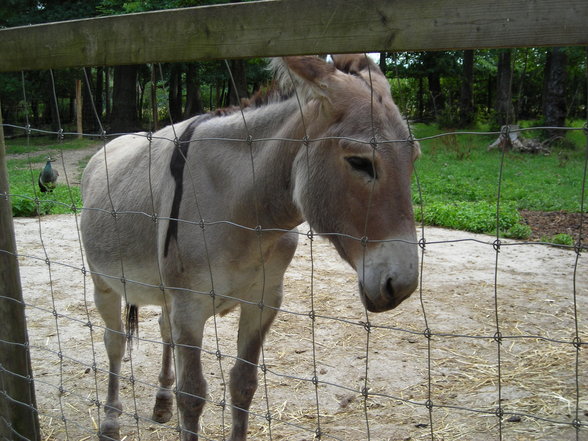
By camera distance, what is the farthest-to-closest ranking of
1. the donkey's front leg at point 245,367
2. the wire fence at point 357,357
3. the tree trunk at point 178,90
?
the tree trunk at point 178,90
the wire fence at point 357,357
the donkey's front leg at point 245,367

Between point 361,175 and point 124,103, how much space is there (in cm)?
1679

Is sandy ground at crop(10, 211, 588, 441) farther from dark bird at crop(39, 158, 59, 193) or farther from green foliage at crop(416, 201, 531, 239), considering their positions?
dark bird at crop(39, 158, 59, 193)

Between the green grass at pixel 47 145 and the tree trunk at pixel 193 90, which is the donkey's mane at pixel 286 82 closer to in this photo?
the green grass at pixel 47 145

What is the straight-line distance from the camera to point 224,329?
187 inches

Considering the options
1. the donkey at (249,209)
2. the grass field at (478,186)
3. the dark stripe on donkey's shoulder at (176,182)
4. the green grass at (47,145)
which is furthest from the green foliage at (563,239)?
the green grass at (47,145)

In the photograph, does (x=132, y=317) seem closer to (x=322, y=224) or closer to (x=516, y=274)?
(x=322, y=224)

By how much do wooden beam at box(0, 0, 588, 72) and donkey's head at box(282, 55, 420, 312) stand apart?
0.18m

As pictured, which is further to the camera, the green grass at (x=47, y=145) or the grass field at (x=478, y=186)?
the green grass at (x=47, y=145)

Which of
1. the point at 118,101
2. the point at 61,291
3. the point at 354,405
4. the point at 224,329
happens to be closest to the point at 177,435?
Answer: the point at 354,405

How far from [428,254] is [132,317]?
3985 millimetres

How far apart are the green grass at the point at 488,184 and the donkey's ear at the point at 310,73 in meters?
3.38

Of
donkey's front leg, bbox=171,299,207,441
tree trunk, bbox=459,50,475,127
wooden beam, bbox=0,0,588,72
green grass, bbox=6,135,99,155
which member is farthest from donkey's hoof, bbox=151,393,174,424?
tree trunk, bbox=459,50,475,127

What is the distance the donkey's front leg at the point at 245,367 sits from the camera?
9.70 ft

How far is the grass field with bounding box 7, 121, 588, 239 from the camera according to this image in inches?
300
